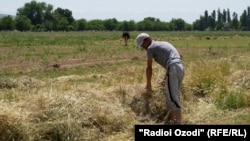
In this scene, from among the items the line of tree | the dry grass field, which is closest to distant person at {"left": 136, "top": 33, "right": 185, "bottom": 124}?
the dry grass field

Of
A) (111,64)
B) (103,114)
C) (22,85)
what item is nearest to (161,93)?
(103,114)

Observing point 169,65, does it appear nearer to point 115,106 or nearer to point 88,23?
point 115,106

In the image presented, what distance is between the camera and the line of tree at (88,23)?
108 m

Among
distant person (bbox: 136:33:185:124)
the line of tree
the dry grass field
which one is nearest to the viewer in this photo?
the dry grass field

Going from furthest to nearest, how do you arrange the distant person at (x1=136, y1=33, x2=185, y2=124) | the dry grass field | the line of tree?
1. the line of tree
2. the distant person at (x1=136, y1=33, x2=185, y2=124)
3. the dry grass field

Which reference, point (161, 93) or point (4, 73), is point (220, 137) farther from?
point (4, 73)

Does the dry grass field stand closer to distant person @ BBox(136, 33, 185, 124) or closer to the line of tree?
distant person @ BBox(136, 33, 185, 124)

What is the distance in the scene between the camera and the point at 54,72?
16109 millimetres

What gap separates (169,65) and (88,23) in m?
120

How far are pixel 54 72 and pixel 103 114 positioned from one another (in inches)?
370

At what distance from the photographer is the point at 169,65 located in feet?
23.8

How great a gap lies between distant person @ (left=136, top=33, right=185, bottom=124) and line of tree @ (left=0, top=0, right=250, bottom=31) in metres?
96.9

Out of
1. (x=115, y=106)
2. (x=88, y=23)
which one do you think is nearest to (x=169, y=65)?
(x=115, y=106)

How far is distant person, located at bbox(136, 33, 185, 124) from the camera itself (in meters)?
7.27
